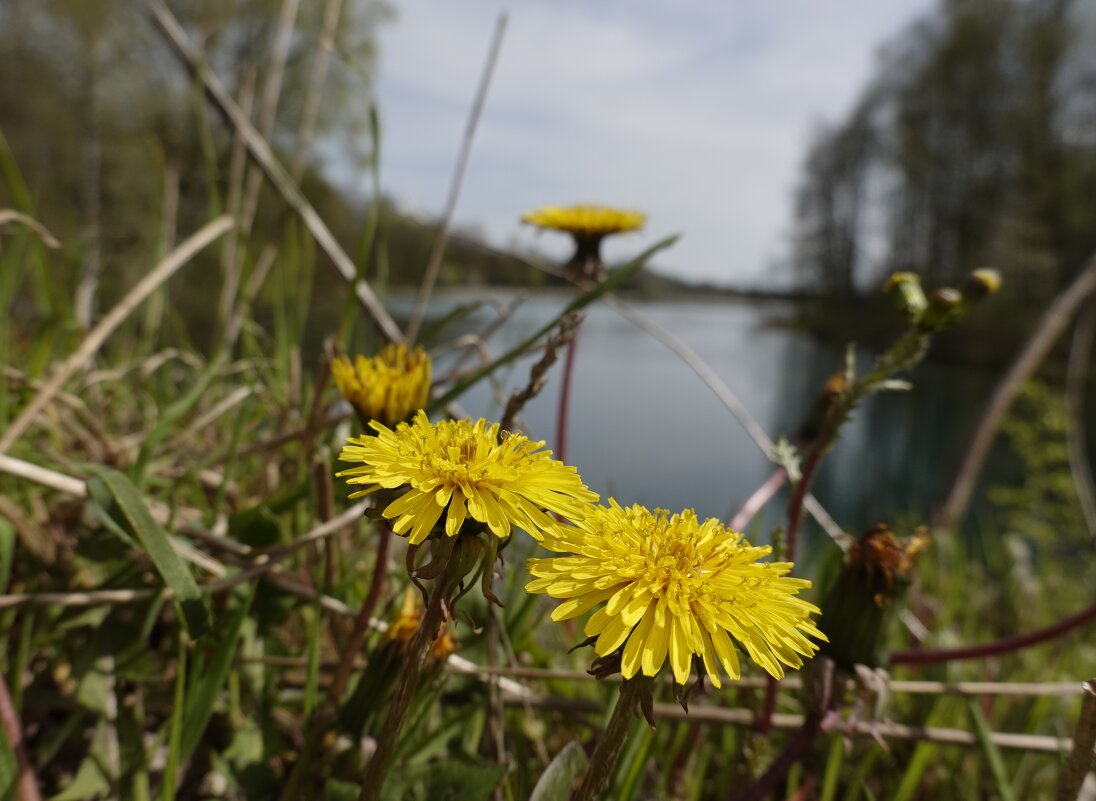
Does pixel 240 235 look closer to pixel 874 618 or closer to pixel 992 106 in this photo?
pixel 874 618

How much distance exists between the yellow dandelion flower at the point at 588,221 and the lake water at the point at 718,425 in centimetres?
31

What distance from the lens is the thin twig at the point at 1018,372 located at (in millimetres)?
1550

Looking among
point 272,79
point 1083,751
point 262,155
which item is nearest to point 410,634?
point 1083,751

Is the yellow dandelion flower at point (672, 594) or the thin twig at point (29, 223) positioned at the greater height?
the thin twig at point (29, 223)

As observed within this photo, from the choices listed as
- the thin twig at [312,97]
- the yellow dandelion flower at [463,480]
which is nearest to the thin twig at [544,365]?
the yellow dandelion flower at [463,480]

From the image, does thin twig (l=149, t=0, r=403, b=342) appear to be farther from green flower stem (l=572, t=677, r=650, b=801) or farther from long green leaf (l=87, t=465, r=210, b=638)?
green flower stem (l=572, t=677, r=650, b=801)

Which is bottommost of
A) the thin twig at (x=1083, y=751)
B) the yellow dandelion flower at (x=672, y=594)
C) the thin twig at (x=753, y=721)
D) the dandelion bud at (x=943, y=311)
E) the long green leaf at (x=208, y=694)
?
the thin twig at (x=753, y=721)

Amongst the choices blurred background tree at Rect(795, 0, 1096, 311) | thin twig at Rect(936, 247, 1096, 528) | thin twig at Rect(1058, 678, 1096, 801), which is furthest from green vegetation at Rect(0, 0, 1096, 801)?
blurred background tree at Rect(795, 0, 1096, 311)

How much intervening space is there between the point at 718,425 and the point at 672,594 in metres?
7.23

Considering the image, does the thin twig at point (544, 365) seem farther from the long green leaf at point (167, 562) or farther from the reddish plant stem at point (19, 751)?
the reddish plant stem at point (19, 751)

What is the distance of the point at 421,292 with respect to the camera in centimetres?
109

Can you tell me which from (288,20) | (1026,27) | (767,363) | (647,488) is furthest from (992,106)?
(288,20)

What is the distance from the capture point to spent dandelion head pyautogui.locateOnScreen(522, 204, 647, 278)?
3.08 feet

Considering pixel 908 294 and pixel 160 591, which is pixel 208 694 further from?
pixel 908 294
